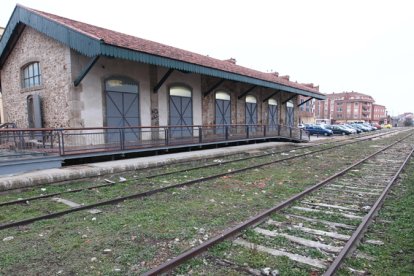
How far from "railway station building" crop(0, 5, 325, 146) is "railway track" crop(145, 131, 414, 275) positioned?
31.1 feet

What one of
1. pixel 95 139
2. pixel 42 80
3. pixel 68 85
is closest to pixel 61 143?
pixel 95 139

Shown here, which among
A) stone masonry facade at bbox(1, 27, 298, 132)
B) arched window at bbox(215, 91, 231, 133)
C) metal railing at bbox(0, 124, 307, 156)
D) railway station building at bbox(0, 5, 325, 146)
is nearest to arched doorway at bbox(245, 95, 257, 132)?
arched window at bbox(215, 91, 231, 133)

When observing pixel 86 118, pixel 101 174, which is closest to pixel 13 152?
pixel 101 174

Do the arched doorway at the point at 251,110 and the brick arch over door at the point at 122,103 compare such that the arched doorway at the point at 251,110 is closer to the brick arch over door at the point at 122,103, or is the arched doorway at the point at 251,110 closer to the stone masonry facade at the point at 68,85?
the stone masonry facade at the point at 68,85

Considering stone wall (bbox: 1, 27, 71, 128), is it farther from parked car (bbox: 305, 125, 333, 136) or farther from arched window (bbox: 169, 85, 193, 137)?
parked car (bbox: 305, 125, 333, 136)

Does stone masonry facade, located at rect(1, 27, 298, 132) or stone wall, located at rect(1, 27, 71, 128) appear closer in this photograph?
stone masonry facade, located at rect(1, 27, 298, 132)

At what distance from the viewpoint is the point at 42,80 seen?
51.0 feet

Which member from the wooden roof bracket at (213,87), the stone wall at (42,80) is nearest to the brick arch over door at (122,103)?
the stone wall at (42,80)

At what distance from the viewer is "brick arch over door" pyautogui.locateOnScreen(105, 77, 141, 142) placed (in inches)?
573

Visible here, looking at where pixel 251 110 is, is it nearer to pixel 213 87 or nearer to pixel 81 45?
pixel 213 87

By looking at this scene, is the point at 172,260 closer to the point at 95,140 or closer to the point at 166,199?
the point at 166,199

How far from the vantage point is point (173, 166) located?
11766 mm

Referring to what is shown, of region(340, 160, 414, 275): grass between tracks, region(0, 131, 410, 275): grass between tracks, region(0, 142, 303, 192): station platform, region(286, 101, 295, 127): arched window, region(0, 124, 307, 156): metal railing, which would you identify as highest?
region(286, 101, 295, 127): arched window

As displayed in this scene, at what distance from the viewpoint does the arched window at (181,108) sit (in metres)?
17.8
